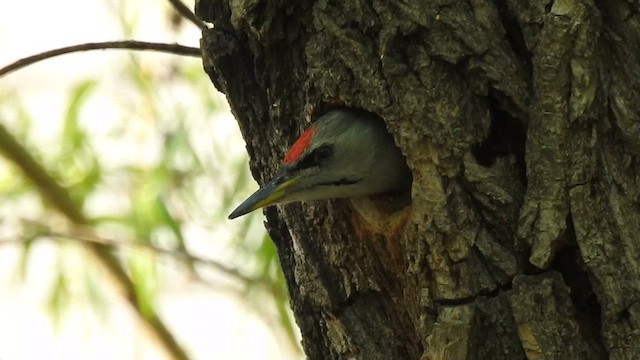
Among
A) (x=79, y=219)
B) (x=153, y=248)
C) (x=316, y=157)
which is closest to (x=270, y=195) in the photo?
(x=316, y=157)

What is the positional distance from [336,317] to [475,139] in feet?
1.58

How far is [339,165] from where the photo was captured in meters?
1.85

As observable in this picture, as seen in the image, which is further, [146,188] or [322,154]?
[146,188]

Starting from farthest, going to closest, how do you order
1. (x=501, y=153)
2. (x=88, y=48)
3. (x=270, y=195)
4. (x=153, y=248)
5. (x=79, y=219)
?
→ (x=79, y=219)
(x=153, y=248)
(x=88, y=48)
(x=270, y=195)
(x=501, y=153)

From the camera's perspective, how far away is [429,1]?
1559 mm

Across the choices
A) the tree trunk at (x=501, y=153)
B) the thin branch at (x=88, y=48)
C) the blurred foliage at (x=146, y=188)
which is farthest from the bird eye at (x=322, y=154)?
the blurred foliage at (x=146, y=188)

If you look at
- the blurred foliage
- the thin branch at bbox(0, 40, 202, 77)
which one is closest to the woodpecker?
the thin branch at bbox(0, 40, 202, 77)

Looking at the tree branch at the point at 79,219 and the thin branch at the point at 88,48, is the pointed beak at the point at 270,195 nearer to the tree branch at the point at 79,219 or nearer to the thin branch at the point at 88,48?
the thin branch at the point at 88,48

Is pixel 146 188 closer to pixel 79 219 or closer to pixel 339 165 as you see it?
pixel 79 219

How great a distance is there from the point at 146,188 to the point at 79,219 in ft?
0.94

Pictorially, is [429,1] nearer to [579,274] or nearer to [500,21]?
[500,21]

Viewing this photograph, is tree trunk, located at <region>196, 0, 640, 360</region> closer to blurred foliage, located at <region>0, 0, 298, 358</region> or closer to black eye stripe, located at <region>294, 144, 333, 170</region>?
black eye stripe, located at <region>294, 144, 333, 170</region>

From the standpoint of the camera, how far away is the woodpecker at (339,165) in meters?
1.76

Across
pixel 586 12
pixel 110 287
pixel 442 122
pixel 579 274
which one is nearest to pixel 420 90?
pixel 442 122
